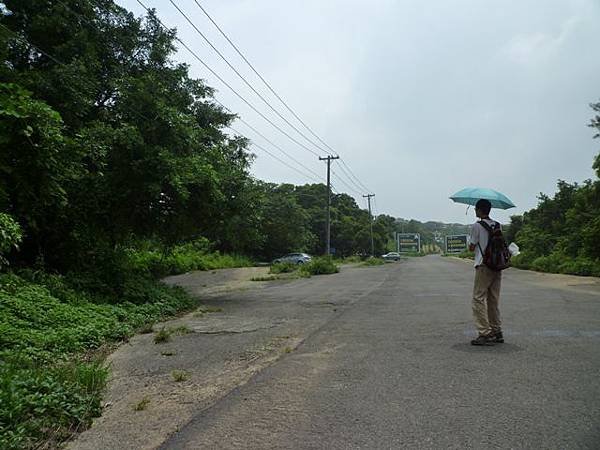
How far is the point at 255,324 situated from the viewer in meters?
9.81

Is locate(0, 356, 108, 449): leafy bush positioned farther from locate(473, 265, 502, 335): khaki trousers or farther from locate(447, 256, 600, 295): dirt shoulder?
locate(447, 256, 600, 295): dirt shoulder

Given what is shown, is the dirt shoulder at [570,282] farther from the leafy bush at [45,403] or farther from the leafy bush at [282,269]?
the leafy bush at [282,269]

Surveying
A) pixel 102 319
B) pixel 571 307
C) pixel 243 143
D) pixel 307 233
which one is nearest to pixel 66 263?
pixel 102 319

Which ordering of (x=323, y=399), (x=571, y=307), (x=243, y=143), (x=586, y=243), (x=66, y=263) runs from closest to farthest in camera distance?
(x=323, y=399) → (x=571, y=307) → (x=66, y=263) → (x=243, y=143) → (x=586, y=243)

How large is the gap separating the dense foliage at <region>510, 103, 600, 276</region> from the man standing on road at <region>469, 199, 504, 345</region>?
16.6 m

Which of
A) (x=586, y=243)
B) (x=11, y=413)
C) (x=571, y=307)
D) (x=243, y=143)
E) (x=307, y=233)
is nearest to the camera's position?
(x=11, y=413)

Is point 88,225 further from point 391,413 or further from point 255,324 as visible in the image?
point 391,413

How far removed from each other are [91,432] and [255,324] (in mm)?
5715

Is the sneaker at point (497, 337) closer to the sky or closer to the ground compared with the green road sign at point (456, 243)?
closer to the ground

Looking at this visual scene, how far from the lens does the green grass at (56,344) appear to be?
4.05 meters

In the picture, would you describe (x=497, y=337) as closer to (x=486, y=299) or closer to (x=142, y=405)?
(x=486, y=299)

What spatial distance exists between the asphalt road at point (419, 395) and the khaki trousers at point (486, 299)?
34 centimetres

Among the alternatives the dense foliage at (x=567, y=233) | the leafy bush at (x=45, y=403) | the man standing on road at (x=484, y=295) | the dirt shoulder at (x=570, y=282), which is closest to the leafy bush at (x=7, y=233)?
the leafy bush at (x=45, y=403)

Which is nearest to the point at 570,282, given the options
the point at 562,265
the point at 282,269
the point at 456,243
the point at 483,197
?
the point at 562,265
